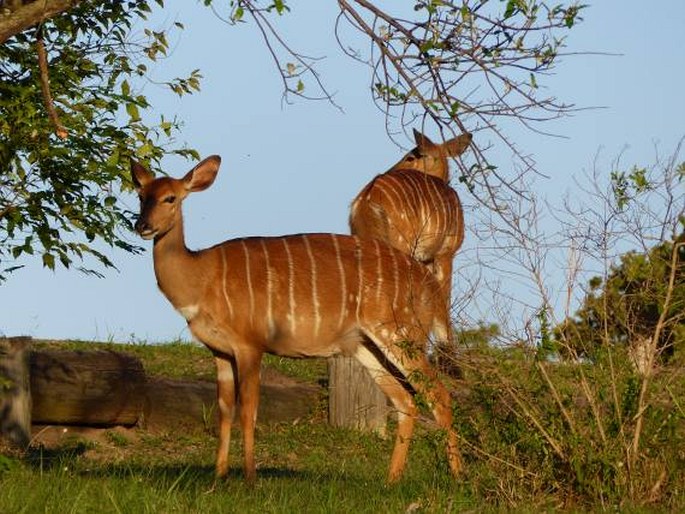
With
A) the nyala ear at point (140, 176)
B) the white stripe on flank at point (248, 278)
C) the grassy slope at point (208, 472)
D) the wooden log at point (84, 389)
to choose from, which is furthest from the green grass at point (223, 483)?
the nyala ear at point (140, 176)

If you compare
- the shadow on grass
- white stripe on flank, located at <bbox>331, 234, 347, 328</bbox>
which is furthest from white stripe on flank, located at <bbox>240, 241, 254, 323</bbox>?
the shadow on grass

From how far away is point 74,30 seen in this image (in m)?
10.1

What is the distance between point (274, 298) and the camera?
9.80m

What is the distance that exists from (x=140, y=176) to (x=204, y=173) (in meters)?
A: 0.57

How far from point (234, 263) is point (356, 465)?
243 centimetres

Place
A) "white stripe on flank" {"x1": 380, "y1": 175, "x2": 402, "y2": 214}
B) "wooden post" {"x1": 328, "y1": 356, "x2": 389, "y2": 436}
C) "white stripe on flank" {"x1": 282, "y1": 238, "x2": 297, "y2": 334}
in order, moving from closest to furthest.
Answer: "white stripe on flank" {"x1": 282, "y1": 238, "x2": 297, "y2": 334}, "wooden post" {"x1": 328, "y1": 356, "x2": 389, "y2": 436}, "white stripe on flank" {"x1": 380, "y1": 175, "x2": 402, "y2": 214}

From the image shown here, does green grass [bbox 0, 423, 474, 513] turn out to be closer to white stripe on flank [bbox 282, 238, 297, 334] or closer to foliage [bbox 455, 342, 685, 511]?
foliage [bbox 455, 342, 685, 511]

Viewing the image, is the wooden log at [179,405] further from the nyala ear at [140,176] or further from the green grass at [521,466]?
the green grass at [521,466]

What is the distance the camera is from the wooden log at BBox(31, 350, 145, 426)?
1245cm

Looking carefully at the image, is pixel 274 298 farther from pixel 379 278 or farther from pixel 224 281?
pixel 379 278

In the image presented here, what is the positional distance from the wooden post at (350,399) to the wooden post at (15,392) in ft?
10.2

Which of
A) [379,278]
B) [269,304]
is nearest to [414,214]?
[379,278]

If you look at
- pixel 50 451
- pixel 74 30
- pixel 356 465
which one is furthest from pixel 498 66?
pixel 50 451

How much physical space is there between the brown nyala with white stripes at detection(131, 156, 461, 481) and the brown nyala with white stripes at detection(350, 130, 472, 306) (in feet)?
8.13
